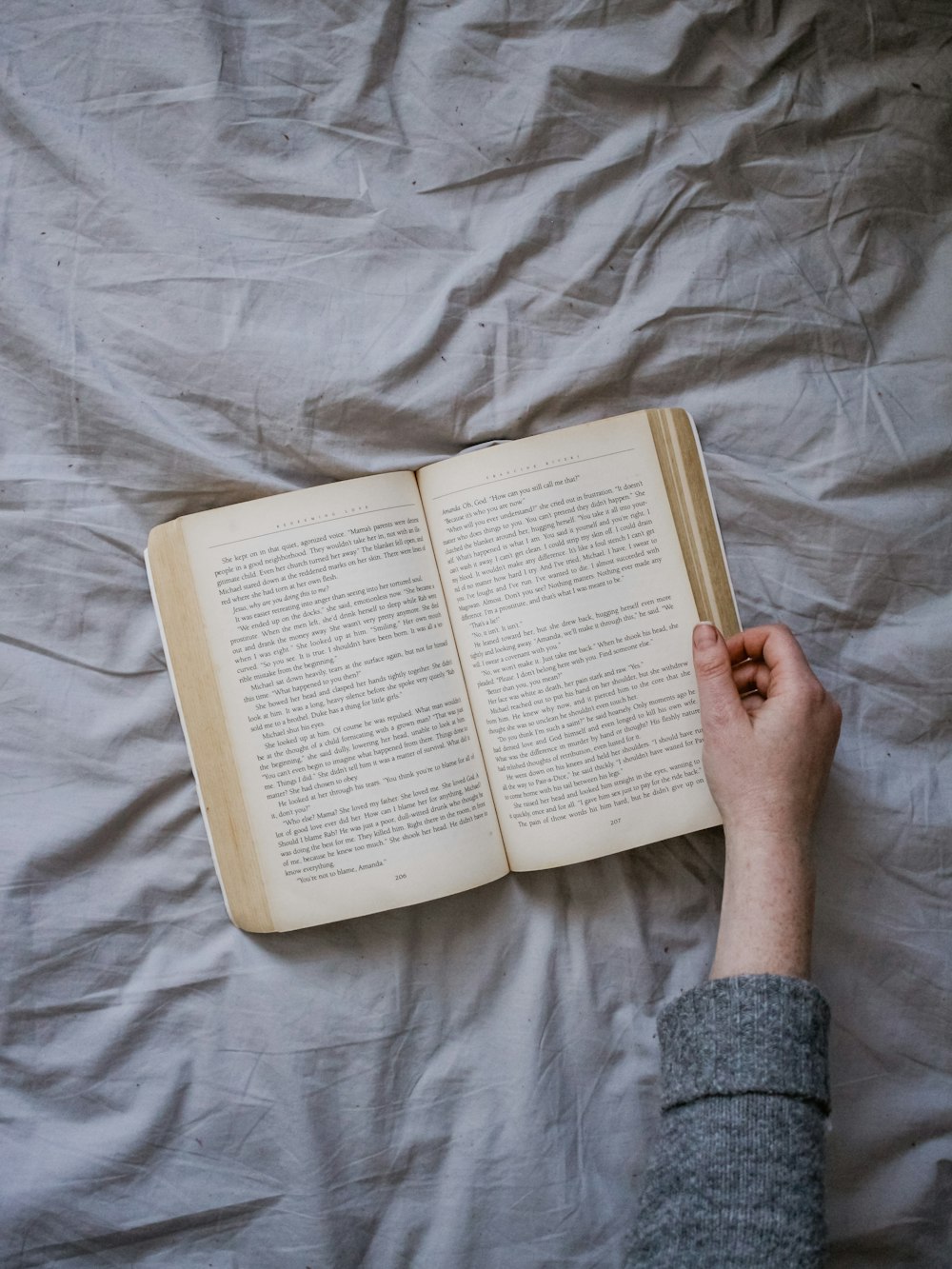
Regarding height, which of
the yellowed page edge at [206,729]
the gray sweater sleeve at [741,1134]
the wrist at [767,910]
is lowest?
the gray sweater sleeve at [741,1134]

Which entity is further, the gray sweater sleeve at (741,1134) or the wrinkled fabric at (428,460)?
the wrinkled fabric at (428,460)

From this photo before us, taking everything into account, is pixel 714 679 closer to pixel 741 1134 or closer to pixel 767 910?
pixel 767 910

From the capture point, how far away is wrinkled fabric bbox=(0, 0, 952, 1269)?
2.61ft

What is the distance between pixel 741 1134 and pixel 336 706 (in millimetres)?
427

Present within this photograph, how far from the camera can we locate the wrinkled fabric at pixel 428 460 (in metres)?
0.79

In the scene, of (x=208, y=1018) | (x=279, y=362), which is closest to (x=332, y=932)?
(x=208, y=1018)

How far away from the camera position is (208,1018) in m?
0.80

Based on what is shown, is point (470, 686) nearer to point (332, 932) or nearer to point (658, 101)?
point (332, 932)

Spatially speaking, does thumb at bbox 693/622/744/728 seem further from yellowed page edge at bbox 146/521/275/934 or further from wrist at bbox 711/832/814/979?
yellowed page edge at bbox 146/521/275/934

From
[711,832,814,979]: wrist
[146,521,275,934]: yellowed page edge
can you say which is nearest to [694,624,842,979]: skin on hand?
[711,832,814,979]: wrist

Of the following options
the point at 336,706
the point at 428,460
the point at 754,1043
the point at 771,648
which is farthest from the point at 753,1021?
the point at 428,460

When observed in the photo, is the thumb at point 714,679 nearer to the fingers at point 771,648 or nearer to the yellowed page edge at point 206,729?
the fingers at point 771,648

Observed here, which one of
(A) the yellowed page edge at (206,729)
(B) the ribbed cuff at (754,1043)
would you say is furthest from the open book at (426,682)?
(B) the ribbed cuff at (754,1043)

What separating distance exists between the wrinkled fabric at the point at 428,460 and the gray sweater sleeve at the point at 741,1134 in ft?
0.27
